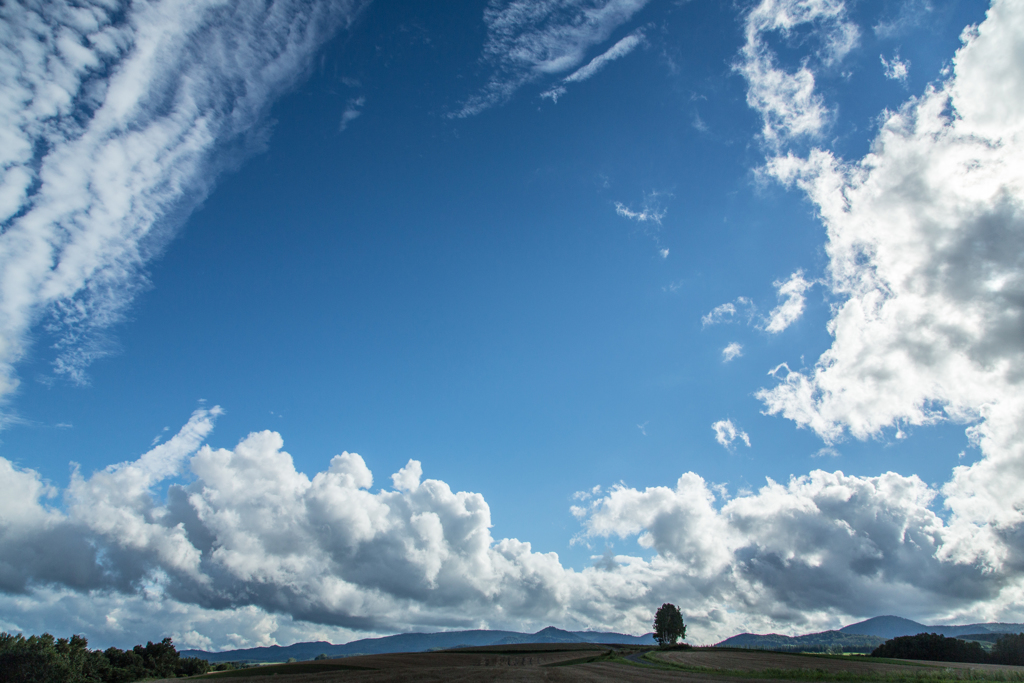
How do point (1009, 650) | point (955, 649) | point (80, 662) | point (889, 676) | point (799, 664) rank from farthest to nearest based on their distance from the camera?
1. point (955, 649)
2. point (1009, 650)
3. point (80, 662)
4. point (799, 664)
5. point (889, 676)

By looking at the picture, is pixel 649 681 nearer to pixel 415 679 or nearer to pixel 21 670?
pixel 415 679

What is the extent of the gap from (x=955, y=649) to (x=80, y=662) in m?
188

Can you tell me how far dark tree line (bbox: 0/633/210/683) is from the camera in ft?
289

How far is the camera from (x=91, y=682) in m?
96.7

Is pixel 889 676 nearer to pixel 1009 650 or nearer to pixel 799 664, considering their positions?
pixel 799 664

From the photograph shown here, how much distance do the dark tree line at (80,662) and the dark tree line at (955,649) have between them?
170 metres

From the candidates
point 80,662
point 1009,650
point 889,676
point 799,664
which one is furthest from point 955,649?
point 80,662

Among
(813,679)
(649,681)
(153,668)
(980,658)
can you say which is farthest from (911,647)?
(153,668)

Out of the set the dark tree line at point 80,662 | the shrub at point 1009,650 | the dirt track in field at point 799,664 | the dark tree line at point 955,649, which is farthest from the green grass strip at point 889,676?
the dark tree line at point 80,662

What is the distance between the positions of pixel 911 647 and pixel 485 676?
12896cm

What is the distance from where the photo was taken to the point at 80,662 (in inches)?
3809

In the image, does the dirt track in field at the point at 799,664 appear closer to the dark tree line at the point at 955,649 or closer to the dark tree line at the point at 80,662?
the dark tree line at the point at 955,649

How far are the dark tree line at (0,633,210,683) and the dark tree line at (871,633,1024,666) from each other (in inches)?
6678

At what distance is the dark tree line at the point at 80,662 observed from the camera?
88.1 meters
